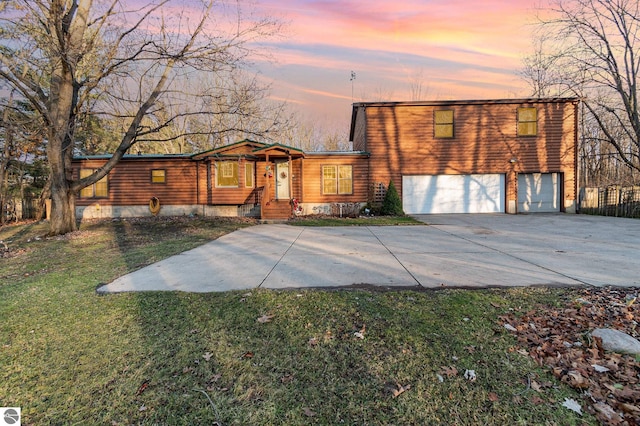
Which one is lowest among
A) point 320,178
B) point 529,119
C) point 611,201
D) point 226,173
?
point 611,201

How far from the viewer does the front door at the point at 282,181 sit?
16.6 meters

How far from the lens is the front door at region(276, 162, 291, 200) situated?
16.6 meters

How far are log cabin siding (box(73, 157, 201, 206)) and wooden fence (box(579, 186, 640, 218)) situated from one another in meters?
19.8

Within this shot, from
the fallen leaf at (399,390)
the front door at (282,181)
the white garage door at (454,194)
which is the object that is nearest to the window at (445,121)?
the white garage door at (454,194)

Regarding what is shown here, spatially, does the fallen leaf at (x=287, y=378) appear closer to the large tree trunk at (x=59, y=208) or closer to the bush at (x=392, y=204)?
the large tree trunk at (x=59, y=208)

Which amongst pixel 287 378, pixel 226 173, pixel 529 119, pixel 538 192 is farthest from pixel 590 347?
pixel 529 119

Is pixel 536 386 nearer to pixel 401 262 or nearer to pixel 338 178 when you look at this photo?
pixel 401 262

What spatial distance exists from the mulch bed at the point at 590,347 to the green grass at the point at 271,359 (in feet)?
0.44

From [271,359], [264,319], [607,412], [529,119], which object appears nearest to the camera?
[607,412]

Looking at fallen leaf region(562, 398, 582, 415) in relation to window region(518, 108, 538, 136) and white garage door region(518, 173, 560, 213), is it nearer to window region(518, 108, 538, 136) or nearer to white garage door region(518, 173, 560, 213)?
white garage door region(518, 173, 560, 213)

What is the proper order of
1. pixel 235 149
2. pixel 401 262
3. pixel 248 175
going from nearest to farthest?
pixel 401 262 < pixel 235 149 < pixel 248 175

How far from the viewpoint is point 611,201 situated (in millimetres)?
14336

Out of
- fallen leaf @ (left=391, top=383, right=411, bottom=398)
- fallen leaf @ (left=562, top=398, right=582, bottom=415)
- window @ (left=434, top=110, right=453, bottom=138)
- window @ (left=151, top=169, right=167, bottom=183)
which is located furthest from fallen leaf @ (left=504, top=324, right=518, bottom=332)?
window @ (left=151, top=169, right=167, bottom=183)

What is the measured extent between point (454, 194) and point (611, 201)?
6.73m
